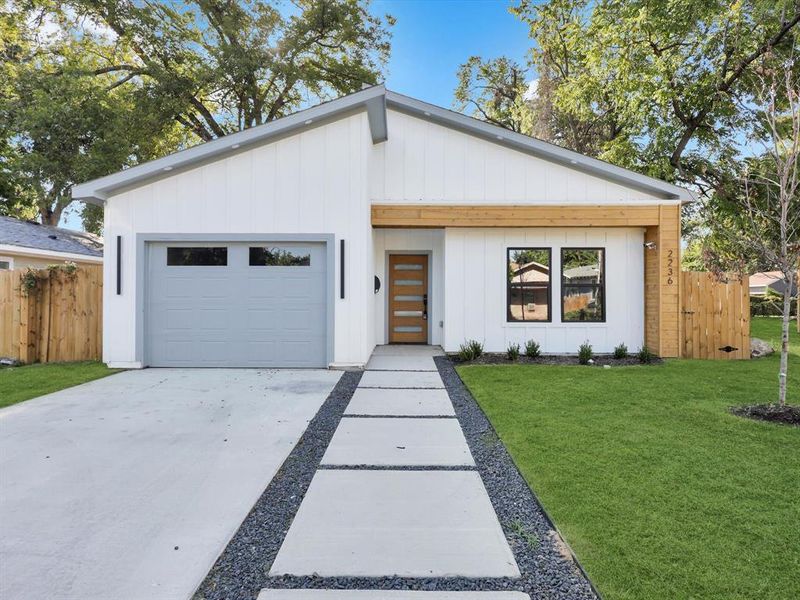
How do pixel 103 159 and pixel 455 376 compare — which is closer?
pixel 455 376

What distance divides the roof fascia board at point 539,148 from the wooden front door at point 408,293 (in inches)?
123

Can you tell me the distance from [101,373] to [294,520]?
6288 mm

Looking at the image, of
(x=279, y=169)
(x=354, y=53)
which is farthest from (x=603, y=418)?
(x=354, y=53)

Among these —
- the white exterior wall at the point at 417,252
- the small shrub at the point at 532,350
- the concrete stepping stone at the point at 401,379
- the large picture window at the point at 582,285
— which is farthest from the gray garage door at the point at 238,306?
the large picture window at the point at 582,285

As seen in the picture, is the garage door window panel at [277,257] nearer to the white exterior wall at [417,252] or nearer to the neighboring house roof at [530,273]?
the white exterior wall at [417,252]

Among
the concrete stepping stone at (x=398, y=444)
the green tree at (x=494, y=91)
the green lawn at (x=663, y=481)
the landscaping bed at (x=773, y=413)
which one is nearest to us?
the green lawn at (x=663, y=481)

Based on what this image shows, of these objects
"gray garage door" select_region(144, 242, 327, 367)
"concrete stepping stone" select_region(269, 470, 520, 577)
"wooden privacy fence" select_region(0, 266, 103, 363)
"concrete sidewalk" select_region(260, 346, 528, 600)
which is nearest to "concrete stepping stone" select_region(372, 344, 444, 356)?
"gray garage door" select_region(144, 242, 327, 367)

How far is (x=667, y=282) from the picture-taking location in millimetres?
8250

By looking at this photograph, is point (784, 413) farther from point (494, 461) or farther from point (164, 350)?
point (164, 350)

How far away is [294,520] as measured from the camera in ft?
8.55

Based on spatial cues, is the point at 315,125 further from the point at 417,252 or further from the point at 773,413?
the point at 773,413

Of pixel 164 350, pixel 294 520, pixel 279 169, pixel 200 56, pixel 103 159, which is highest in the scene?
pixel 200 56

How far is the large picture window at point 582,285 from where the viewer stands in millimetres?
8898

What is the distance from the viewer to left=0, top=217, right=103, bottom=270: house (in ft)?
35.1
